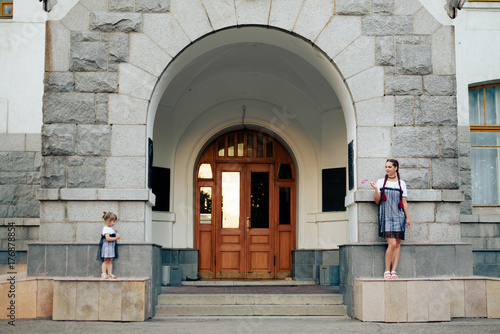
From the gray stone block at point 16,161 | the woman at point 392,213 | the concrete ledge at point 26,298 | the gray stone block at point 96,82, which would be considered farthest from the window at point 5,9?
the woman at point 392,213

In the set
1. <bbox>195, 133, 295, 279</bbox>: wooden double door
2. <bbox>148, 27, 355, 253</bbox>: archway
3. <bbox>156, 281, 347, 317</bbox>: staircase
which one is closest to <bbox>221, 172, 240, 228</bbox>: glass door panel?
<bbox>195, 133, 295, 279</bbox>: wooden double door

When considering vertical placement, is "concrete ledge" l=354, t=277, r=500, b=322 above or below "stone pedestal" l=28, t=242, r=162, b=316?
below

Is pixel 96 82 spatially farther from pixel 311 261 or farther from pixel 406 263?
pixel 311 261

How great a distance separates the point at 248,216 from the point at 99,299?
17.4 ft

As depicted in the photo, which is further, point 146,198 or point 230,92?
point 230,92

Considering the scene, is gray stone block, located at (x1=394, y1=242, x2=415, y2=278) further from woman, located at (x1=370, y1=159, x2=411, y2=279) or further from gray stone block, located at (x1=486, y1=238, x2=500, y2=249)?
gray stone block, located at (x1=486, y1=238, x2=500, y2=249)

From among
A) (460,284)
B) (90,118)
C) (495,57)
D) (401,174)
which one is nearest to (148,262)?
(90,118)

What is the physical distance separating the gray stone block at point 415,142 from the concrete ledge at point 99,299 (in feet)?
13.5

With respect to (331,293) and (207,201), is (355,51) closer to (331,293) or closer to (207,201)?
(331,293)

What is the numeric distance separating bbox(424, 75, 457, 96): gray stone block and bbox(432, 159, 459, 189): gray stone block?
40.1 inches

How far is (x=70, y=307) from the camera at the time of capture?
8.34 m

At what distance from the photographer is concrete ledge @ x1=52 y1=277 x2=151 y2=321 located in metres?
8.34

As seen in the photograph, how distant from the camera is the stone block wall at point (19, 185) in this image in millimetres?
11742

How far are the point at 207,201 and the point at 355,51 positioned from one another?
205 inches
